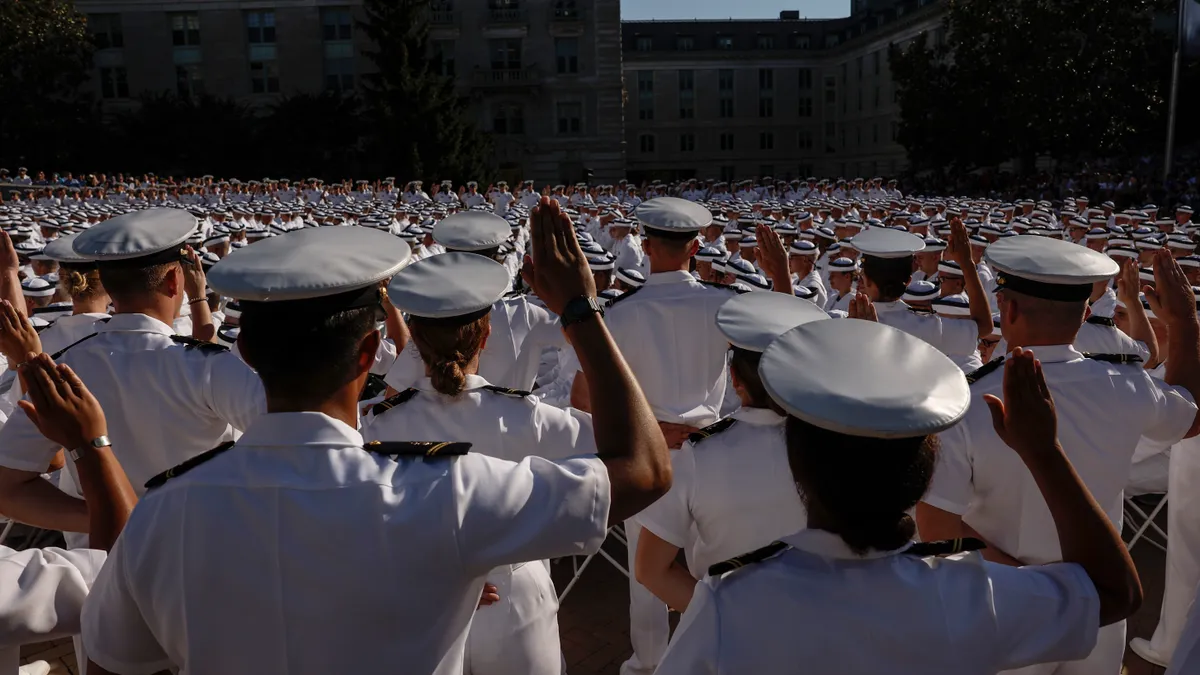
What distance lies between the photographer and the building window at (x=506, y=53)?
55906 millimetres

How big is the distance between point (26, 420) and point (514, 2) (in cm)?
5677

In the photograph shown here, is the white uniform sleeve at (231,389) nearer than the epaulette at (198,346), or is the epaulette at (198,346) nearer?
the white uniform sleeve at (231,389)

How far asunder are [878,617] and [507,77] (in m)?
56.4

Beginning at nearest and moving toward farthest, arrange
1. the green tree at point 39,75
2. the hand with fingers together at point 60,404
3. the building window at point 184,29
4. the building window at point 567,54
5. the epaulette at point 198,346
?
1. the hand with fingers together at point 60,404
2. the epaulette at point 198,346
3. the green tree at point 39,75
4. the building window at point 567,54
5. the building window at point 184,29

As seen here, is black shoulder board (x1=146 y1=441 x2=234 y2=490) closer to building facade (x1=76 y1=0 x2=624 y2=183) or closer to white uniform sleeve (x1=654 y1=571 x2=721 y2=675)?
white uniform sleeve (x1=654 y1=571 x2=721 y2=675)

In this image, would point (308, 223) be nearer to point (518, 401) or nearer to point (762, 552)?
point (518, 401)

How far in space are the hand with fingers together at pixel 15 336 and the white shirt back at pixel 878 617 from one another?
7.64 ft

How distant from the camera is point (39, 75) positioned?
4838 centimetres

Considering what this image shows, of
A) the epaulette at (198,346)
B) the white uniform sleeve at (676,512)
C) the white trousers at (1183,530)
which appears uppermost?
the epaulette at (198,346)

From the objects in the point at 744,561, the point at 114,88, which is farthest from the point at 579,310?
the point at 114,88

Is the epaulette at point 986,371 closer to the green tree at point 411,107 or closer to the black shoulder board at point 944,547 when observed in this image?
the black shoulder board at point 944,547

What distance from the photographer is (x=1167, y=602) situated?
16.0 ft

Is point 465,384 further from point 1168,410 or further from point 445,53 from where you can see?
point 445,53

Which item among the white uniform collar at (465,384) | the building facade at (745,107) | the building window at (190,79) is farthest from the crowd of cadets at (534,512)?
the building facade at (745,107)
